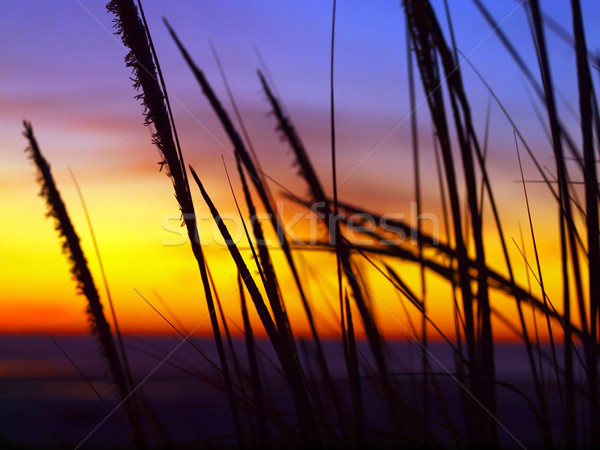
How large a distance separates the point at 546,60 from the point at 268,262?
1.14ft

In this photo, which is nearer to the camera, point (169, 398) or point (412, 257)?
point (412, 257)

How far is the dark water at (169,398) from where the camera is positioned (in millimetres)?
1012

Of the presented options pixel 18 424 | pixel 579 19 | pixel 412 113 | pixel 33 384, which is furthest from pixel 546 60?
pixel 33 384

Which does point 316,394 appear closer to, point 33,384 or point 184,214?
point 184,214

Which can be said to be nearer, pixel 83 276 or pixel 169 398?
pixel 83 276

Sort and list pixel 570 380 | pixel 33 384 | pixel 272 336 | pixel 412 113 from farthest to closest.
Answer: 1. pixel 33 384
2. pixel 412 113
3. pixel 570 380
4. pixel 272 336

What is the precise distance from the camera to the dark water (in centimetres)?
101

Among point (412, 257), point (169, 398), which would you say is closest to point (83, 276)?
point (412, 257)

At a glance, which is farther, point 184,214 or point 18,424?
point 18,424

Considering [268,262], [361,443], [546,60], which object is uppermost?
[546,60]

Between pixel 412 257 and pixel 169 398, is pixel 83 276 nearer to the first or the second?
pixel 412 257

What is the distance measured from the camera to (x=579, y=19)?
1.94 ft

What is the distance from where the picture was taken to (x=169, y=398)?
12.3 ft

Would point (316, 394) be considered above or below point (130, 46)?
below
